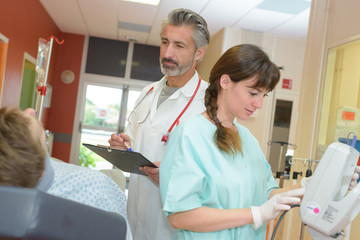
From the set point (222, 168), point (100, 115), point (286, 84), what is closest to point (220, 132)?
point (222, 168)

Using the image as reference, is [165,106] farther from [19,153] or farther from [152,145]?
[19,153]

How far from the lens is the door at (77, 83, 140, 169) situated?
7418 mm

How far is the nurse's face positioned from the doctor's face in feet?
1.78

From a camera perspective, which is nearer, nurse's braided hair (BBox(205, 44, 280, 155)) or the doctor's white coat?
nurse's braided hair (BBox(205, 44, 280, 155))

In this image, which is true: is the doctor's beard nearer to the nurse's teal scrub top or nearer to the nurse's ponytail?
the nurse's ponytail

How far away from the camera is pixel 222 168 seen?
1214 millimetres

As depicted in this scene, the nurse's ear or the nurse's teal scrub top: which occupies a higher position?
the nurse's ear

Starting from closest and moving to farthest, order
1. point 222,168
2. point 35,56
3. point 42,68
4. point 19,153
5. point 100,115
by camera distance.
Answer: point 19,153 < point 222,168 < point 42,68 < point 35,56 < point 100,115

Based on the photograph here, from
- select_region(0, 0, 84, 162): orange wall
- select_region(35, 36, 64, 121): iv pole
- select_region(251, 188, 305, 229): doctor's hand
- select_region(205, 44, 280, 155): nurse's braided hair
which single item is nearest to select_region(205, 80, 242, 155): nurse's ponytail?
select_region(205, 44, 280, 155): nurse's braided hair

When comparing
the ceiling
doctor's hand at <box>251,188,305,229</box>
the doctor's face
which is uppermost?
the ceiling

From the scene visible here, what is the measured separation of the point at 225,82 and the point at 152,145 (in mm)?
576

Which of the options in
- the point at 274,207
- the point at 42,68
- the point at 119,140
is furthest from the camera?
the point at 42,68

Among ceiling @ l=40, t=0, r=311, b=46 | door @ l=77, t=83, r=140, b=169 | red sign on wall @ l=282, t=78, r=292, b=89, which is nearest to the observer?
ceiling @ l=40, t=0, r=311, b=46

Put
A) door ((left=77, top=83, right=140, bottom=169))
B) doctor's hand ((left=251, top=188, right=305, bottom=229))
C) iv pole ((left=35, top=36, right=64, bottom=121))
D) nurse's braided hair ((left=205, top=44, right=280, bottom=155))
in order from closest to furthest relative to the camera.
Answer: doctor's hand ((left=251, top=188, right=305, bottom=229)), nurse's braided hair ((left=205, top=44, right=280, bottom=155)), iv pole ((left=35, top=36, right=64, bottom=121)), door ((left=77, top=83, right=140, bottom=169))
